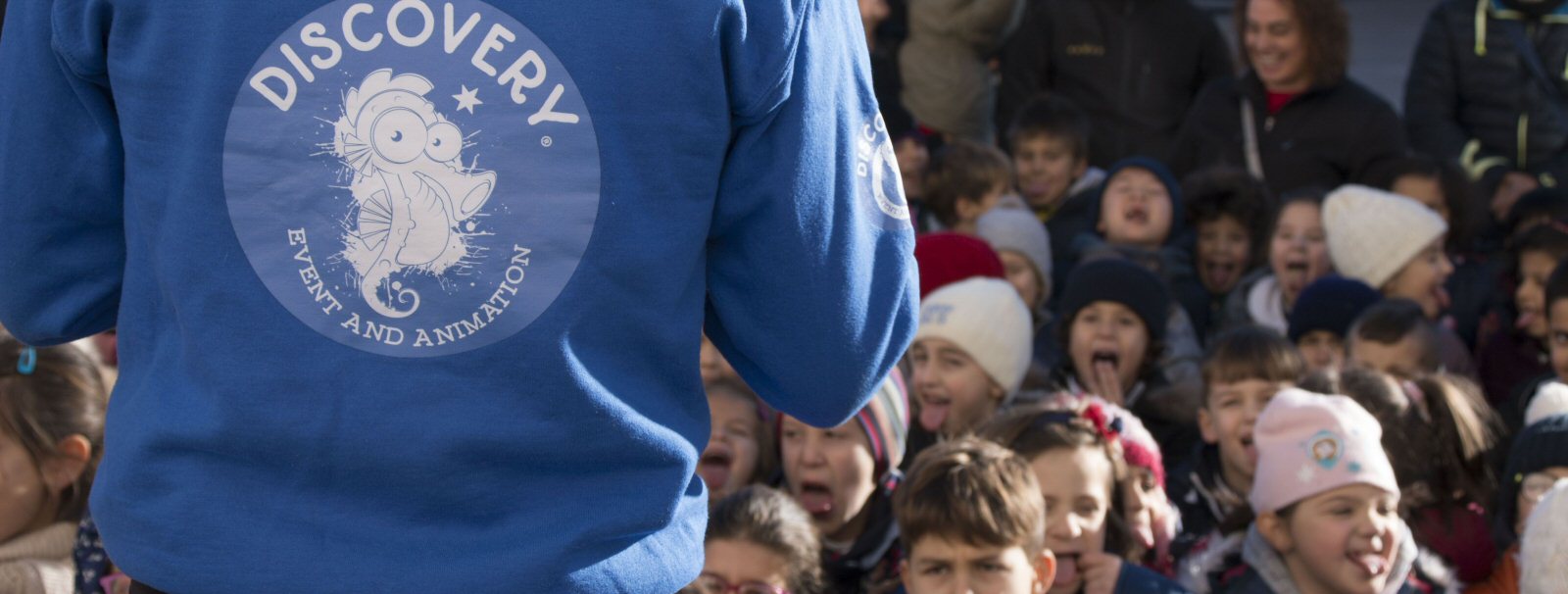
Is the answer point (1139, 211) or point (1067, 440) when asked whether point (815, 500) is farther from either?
point (1139, 211)

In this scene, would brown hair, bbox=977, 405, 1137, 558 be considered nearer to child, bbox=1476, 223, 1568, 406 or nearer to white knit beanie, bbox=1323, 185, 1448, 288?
child, bbox=1476, 223, 1568, 406

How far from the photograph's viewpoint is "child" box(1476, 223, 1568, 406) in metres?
5.99

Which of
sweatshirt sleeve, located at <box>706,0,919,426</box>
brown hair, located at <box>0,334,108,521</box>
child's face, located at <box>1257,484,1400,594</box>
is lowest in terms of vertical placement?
child's face, located at <box>1257,484,1400,594</box>

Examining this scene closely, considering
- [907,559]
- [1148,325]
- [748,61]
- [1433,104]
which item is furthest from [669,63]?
[1433,104]

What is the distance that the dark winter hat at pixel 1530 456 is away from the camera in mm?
4234

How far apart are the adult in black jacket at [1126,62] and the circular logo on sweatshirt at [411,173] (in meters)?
6.16

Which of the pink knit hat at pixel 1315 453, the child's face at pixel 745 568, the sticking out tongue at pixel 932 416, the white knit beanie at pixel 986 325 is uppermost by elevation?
the child's face at pixel 745 568

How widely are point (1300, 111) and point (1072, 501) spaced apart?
10.8ft

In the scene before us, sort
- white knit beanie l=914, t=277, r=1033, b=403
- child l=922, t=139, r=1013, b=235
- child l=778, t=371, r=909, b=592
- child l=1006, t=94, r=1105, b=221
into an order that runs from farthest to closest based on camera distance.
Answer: child l=1006, t=94, r=1105, b=221
child l=922, t=139, r=1013, b=235
white knit beanie l=914, t=277, r=1033, b=403
child l=778, t=371, r=909, b=592

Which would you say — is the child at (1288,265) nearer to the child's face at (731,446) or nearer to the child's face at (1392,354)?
the child's face at (1392,354)

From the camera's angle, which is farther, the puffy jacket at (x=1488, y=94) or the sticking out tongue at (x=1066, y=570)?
the puffy jacket at (x=1488, y=94)

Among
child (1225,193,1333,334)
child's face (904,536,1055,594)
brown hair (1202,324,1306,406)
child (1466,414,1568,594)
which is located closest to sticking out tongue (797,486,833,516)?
child's face (904,536,1055,594)

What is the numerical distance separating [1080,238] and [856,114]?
4838 mm

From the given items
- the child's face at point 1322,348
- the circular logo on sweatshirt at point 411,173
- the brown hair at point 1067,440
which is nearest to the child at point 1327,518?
the brown hair at point 1067,440
